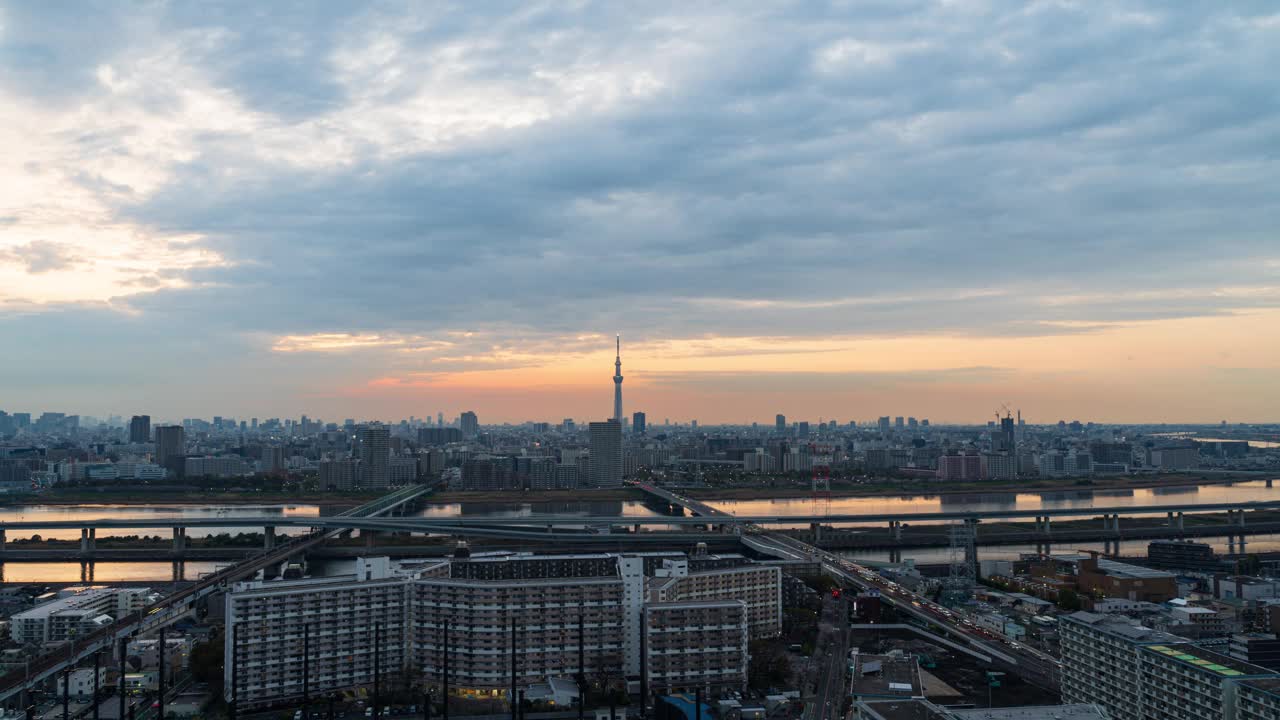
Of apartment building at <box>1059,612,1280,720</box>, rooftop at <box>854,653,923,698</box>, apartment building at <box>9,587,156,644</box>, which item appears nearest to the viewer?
apartment building at <box>1059,612,1280,720</box>

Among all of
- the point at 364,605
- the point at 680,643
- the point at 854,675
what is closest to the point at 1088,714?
the point at 854,675

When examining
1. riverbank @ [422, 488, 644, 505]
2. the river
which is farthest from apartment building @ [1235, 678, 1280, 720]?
riverbank @ [422, 488, 644, 505]

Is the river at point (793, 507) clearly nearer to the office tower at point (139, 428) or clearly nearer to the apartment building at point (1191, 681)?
the apartment building at point (1191, 681)

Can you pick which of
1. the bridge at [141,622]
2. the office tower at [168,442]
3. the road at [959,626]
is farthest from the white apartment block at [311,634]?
the office tower at [168,442]

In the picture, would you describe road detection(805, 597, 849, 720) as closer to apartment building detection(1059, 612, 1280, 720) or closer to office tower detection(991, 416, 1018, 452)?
apartment building detection(1059, 612, 1280, 720)

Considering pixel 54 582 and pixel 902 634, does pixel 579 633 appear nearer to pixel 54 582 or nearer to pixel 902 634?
pixel 902 634

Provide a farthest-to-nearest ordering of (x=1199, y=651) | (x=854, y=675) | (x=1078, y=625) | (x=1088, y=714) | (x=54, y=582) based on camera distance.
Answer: (x=54, y=582) → (x=854, y=675) → (x=1078, y=625) → (x=1199, y=651) → (x=1088, y=714)

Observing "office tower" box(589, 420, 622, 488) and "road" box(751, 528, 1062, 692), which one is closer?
"road" box(751, 528, 1062, 692)
